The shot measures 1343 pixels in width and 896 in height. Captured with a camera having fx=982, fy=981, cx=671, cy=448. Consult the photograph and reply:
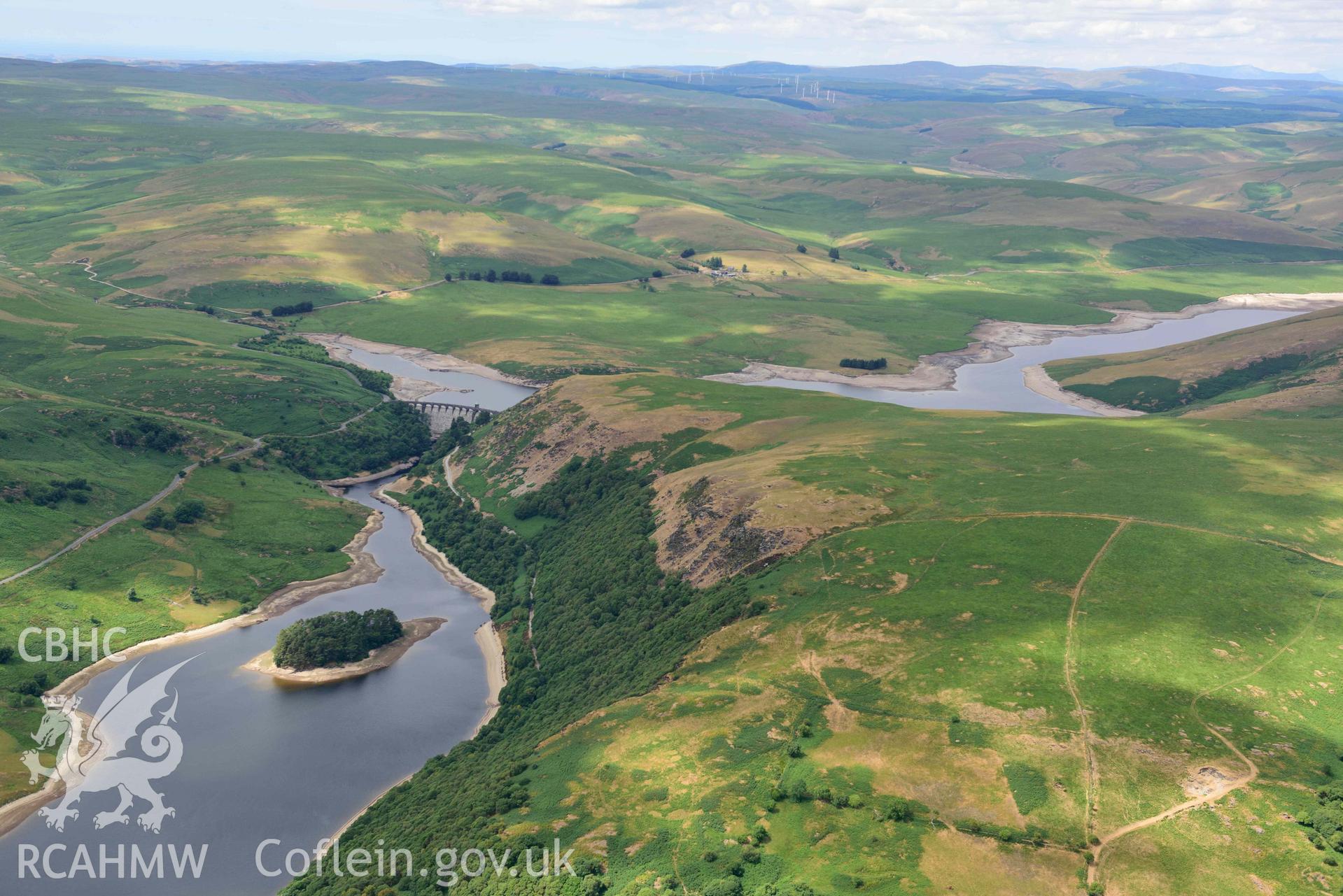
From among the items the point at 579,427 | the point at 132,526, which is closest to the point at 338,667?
the point at 132,526

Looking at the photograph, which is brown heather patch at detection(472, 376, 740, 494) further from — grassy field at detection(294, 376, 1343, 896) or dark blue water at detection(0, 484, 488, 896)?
dark blue water at detection(0, 484, 488, 896)

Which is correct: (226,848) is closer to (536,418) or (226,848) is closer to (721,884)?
(721,884)

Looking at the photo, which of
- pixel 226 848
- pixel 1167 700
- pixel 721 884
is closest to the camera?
pixel 721 884

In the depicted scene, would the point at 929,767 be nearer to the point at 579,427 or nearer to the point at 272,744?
the point at 272,744

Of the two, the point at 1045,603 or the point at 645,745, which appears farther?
the point at 1045,603

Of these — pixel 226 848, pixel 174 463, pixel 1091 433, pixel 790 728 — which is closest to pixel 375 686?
pixel 226 848

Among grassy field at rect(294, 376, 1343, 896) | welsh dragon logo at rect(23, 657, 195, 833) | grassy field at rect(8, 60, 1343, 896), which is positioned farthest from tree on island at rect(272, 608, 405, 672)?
grassy field at rect(294, 376, 1343, 896)
